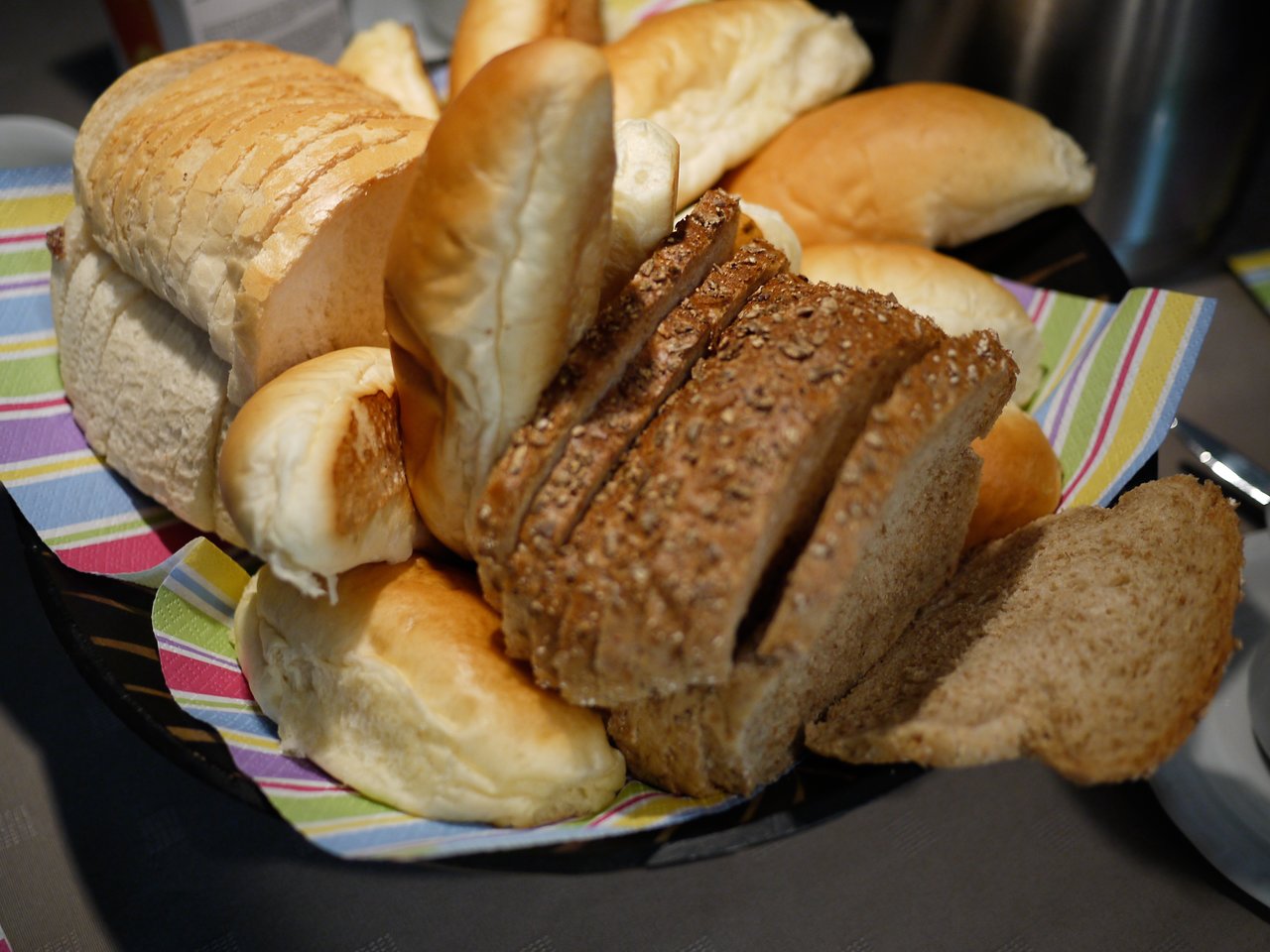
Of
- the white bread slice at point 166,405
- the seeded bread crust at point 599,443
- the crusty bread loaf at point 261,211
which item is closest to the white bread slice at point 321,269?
the crusty bread loaf at point 261,211

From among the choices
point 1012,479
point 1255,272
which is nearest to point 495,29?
point 1012,479

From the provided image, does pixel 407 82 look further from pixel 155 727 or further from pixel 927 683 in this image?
pixel 927 683

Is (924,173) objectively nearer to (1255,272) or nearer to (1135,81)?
(1135,81)

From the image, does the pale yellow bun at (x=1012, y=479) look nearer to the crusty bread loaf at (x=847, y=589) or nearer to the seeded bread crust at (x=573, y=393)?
the crusty bread loaf at (x=847, y=589)

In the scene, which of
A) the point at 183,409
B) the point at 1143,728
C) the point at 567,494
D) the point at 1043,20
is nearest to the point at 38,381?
the point at 183,409

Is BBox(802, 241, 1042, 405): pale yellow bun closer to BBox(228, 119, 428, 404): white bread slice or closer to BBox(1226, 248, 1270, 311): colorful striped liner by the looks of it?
BBox(228, 119, 428, 404): white bread slice
